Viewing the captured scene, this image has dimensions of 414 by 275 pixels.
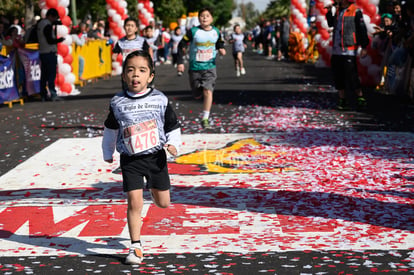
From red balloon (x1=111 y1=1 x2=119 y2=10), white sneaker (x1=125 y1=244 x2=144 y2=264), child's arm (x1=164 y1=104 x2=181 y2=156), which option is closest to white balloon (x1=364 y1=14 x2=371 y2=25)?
red balloon (x1=111 y1=1 x2=119 y2=10)

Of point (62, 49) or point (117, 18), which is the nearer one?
point (62, 49)

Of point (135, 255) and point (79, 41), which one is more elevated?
point (79, 41)

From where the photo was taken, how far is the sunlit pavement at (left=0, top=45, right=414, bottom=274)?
5.34 metres

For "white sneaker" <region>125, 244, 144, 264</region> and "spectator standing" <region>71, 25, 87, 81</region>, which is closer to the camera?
"white sneaker" <region>125, 244, 144, 264</region>

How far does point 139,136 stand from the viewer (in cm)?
540

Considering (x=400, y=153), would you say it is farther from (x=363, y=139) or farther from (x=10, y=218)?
(x=10, y=218)

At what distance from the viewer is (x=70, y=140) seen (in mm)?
11633

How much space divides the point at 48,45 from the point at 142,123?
45.0ft

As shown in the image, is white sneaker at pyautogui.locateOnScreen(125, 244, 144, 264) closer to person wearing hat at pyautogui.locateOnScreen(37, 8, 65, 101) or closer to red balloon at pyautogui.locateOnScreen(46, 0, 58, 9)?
person wearing hat at pyautogui.locateOnScreen(37, 8, 65, 101)

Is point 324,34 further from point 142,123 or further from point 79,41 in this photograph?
point 142,123

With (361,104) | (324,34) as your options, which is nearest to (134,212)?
(361,104)

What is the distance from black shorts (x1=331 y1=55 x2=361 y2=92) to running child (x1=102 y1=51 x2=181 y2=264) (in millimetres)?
9795

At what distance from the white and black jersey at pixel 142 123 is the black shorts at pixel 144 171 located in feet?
0.16

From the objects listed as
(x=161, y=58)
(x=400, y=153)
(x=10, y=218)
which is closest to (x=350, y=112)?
(x=400, y=153)
